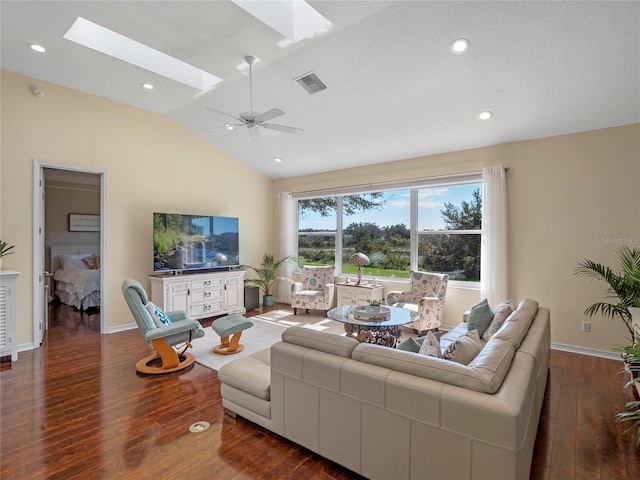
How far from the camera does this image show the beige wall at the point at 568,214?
3.77 m

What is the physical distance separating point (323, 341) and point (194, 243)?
417 centimetres

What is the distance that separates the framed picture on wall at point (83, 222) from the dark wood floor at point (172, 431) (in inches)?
190

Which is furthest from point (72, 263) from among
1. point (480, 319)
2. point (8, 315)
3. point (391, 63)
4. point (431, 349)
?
point (480, 319)

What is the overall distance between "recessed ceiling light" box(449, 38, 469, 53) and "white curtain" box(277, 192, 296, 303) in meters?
4.44

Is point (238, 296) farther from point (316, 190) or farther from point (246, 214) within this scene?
point (316, 190)

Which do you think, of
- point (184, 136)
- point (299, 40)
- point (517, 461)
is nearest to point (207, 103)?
point (184, 136)

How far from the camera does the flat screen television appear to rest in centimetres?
512

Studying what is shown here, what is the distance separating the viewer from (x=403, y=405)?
159 centimetres

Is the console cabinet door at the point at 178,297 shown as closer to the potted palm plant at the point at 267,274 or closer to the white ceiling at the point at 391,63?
the potted palm plant at the point at 267,274

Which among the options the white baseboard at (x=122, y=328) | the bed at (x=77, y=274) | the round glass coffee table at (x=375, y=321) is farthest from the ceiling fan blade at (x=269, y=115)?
the bed at (x=77, y=274)

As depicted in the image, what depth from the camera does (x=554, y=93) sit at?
3.41 meters

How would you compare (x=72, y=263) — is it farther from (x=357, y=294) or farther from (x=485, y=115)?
(x=485, y=115)

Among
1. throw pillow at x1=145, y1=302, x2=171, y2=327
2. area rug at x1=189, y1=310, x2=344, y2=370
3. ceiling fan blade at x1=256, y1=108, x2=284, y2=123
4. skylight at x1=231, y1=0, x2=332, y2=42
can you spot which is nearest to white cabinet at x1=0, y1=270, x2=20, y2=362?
throw pillow at x1=145, y1=302, x2=171, y2=327

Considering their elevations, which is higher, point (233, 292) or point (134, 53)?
point (134, 53)
